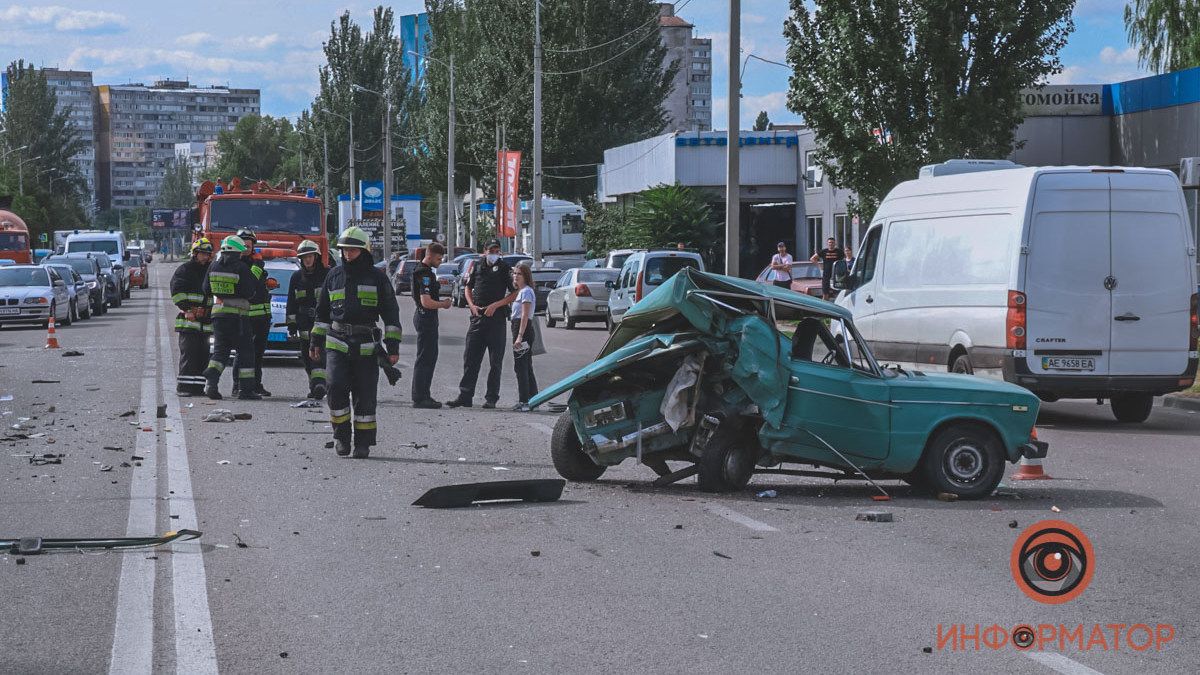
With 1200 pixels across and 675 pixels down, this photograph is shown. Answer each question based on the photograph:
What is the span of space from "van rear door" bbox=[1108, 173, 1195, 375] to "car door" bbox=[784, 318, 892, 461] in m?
5.95

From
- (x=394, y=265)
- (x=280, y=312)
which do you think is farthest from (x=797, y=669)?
(x=394, y=265)

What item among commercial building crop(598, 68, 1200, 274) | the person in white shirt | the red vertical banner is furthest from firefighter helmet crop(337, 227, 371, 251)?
the red vertical banner

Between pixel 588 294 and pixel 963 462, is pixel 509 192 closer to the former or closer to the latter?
pixel 588 294

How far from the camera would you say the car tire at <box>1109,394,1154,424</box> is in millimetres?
15977

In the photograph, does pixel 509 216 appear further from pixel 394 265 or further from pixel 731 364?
pixel 731 364

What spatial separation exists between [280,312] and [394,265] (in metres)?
42.1

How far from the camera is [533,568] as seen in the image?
763cm

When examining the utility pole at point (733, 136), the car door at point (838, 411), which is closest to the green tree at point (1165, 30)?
the utility pole at point (733, 136)

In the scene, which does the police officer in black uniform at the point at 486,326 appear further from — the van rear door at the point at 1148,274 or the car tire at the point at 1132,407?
the car tire at the point at 1132,407

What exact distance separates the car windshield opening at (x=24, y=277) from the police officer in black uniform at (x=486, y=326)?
20.9 metres

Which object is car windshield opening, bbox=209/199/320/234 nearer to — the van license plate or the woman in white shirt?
the woman in white shirt

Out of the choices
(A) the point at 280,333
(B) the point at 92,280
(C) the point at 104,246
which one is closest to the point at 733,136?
(A) the point at 280,333

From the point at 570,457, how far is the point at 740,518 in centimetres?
178

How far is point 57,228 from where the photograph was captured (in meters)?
Answer: 121
